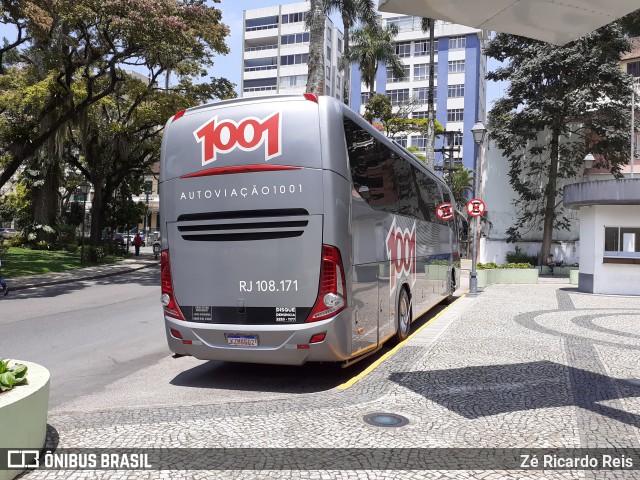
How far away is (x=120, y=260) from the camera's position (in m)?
34.0

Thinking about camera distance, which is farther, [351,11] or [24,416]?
[351,11]

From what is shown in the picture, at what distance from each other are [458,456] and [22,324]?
10.6 metres

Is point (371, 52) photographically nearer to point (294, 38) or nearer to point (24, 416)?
point (294, 38)

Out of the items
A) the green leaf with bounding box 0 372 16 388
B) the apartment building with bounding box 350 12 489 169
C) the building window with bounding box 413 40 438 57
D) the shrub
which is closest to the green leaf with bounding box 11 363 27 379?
the green leaf with bounding box 0 372 16 388

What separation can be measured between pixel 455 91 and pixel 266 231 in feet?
195

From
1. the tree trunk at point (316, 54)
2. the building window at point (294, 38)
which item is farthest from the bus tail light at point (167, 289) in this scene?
the building window at point (294, 38)

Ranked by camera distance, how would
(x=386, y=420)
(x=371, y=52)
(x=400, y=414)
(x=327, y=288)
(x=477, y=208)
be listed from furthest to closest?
(x=371, y=52) → (x=477, y=208) → (x=327, y=288) → (x=400, y=414) → (x=386, y=420)

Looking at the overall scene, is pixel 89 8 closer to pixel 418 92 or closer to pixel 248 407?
pixel 248 407

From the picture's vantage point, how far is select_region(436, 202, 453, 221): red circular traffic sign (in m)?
14.6

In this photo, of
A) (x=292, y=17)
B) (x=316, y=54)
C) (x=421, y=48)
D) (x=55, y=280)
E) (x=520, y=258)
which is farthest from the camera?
(x=292, y=17)

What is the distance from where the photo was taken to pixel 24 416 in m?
4.11

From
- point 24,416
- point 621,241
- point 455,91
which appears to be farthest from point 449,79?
point 24,416

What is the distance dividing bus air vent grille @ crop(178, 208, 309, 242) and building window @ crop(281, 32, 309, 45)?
65.8 m

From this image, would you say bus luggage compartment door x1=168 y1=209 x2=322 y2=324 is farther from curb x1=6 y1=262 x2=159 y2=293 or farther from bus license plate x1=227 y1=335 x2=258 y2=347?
curb x1=6 y1=262 x2=159 y2=293
